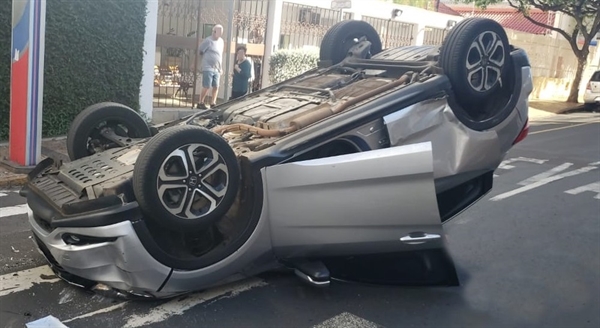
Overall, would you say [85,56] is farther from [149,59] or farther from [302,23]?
[302,23]

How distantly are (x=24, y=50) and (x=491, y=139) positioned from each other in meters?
5.23

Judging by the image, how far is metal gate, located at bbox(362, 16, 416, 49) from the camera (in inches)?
744

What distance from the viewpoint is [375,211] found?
4000 mm

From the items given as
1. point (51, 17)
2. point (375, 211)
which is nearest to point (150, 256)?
point (375, 211)

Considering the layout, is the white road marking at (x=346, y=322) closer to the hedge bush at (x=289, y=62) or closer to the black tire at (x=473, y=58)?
the black tire at (x=473, y=58)

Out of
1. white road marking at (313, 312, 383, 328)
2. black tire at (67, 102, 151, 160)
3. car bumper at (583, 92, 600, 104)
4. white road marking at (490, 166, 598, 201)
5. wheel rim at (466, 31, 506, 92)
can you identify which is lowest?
white road marking at (313, 312, 383, 328)

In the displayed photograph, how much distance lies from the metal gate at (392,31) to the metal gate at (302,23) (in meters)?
1.93

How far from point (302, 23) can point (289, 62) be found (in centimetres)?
181

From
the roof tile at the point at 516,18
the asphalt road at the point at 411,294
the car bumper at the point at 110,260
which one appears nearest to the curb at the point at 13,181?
the asphalt road at the point at 411,294

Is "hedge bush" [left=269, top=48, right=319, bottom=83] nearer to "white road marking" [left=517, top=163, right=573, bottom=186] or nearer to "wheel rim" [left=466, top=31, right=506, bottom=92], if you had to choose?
"white road marking" [left=517, top=163, right=573, bottom=186]

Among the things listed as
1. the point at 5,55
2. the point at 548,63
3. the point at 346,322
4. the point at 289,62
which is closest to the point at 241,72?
the point at 289,62

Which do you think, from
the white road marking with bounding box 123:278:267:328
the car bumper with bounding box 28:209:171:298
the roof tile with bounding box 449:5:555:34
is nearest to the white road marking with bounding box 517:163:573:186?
the white road marking with bounding box 123:278:267:328

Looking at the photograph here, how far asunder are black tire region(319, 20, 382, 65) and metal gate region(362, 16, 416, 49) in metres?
12.6

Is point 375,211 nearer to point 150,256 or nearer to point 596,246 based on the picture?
point 150,256
